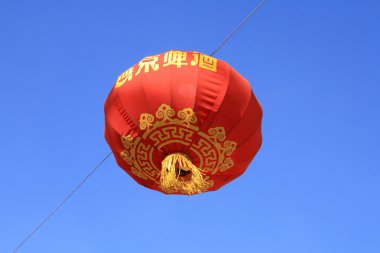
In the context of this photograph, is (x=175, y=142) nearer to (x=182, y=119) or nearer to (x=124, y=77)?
(x=182, y=119)

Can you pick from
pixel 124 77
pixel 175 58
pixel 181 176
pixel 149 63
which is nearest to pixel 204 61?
pixel 175 58

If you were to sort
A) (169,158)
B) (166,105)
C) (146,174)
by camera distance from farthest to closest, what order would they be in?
(146,174) < (169,158) < (166,105)

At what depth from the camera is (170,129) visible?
14.1 feet

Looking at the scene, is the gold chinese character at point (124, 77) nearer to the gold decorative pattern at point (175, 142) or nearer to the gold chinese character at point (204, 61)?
the gold decorative pattern at point (175, 142)

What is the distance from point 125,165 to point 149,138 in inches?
24.6

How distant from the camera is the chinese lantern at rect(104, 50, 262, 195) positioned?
13.8ft

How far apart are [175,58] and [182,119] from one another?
0.61m

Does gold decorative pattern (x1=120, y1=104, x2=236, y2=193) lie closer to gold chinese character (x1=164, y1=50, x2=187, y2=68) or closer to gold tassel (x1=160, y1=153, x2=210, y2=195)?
gold tassel (x1=160, y1=153, x2=210, y2=195)

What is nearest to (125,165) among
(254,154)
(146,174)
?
(146,174)

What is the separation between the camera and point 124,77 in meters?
4.59

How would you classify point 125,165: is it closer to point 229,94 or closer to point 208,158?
point 208,158

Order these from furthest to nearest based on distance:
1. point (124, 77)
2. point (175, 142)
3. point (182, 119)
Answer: point (124, 77)
point (175, 142)
point (182, 119)

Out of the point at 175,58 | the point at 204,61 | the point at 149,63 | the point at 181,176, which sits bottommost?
the point at 181,176

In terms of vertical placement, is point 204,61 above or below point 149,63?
above
